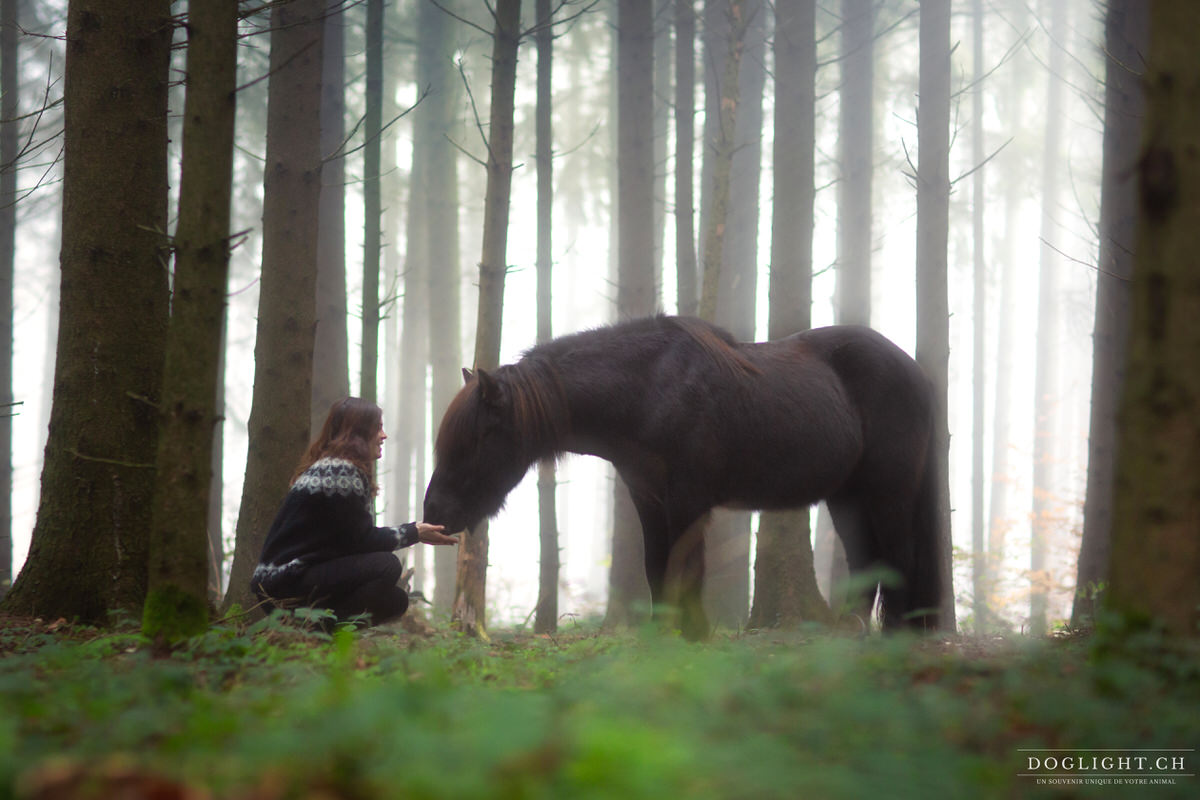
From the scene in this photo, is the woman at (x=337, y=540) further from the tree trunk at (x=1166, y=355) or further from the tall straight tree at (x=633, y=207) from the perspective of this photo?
the tall straight tree at (x=633, y=207)

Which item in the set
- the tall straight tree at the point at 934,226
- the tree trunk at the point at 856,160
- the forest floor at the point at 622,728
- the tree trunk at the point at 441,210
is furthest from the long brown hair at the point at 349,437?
the tree trunk at the point at 441,210

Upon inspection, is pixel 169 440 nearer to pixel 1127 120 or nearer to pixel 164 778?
pixel 164 778

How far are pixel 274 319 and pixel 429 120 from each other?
1495 cm

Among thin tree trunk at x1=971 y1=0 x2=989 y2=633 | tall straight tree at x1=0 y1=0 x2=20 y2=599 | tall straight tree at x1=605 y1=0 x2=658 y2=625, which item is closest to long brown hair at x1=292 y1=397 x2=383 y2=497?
tall straight tree at x1=605 y1=0 x2=658 y2=625

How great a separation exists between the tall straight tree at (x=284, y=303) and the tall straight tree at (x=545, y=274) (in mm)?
2361

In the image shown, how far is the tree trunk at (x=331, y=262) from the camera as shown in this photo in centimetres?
1057

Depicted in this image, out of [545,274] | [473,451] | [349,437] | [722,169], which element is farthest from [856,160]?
[349,437]

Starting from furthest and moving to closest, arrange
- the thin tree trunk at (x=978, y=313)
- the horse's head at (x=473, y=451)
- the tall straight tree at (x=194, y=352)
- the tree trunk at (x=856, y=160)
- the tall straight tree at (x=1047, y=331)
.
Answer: the tall straight tree at (x=1047, y=331)
the thin tree trunk at (x=978, y=313)
the tree trunk at (x=856, y=160)
the horse's head at (x=473, y=451)
the tall straight tree at (x=194, y=352)

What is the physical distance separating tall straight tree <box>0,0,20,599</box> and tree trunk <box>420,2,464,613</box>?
280 inches

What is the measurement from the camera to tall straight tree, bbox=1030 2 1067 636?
2280cm

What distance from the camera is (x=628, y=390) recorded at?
5.59m

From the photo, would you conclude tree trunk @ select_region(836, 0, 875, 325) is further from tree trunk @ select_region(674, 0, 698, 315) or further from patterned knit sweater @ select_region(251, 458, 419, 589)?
patterned knit sweater @ select_region(251, 458, 419, 589)

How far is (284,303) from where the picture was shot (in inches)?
257

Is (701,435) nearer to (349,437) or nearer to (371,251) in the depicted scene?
(349,437)
